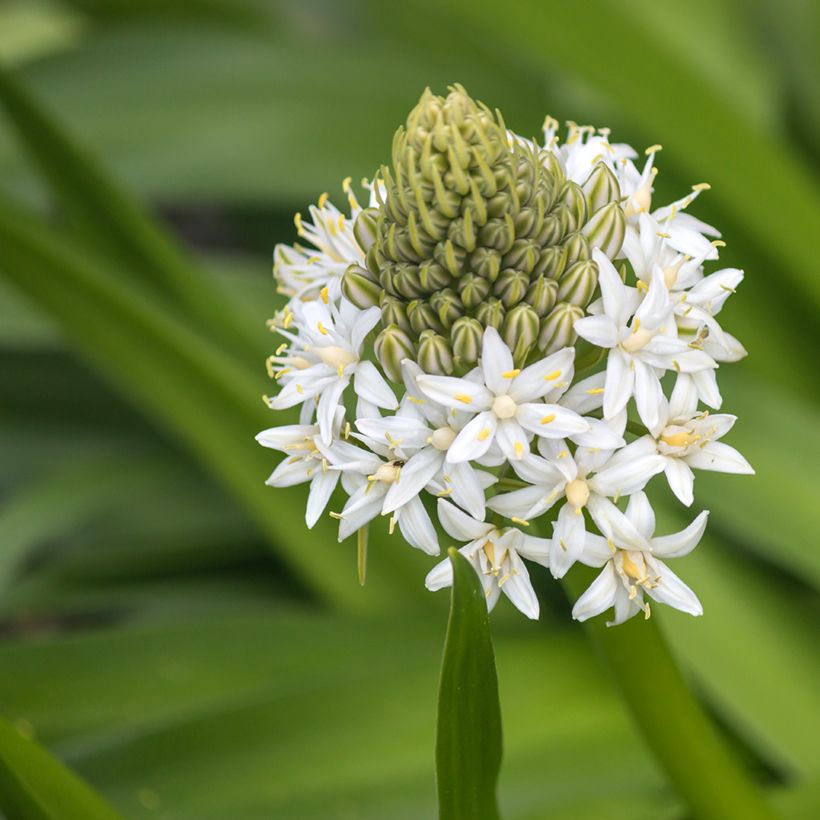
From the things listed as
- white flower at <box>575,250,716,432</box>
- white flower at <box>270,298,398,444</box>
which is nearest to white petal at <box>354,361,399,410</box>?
white flower at <box>270,298,398,444</box>

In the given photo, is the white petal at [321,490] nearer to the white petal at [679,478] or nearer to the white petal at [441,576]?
the white petal at [441,576]

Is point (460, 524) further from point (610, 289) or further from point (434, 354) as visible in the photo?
point (610, 289)

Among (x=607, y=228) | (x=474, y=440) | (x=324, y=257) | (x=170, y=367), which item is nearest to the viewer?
(x=474, y=440)

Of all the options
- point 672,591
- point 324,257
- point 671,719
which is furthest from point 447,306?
point 671,719

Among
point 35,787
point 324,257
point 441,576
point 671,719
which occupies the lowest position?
point 35,787

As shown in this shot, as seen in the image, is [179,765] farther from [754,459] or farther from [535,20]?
[535,20]

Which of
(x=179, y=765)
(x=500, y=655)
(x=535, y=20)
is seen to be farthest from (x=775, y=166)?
(x=179, y=765)

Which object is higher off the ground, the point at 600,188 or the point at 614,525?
the point at 600,188
